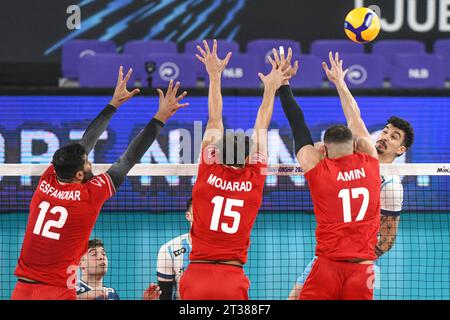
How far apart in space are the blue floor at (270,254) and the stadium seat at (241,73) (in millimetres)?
3330

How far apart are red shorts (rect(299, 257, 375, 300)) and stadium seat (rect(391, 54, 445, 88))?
35.4 ft

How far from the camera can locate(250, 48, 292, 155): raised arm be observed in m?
7.45

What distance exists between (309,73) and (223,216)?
33.4 ft

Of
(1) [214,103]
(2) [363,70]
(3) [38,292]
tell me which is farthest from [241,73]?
(3) [38,292]

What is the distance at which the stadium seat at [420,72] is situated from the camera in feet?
57.2

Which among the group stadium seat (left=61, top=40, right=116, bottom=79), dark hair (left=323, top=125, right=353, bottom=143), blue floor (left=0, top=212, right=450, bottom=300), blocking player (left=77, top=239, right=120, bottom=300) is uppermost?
stadium seat (left=61, top=40, right=116, bottom=79)

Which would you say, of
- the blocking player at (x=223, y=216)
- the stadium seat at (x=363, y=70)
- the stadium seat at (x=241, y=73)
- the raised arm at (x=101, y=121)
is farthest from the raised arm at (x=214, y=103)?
the stadium seat at (x=363, y=70)

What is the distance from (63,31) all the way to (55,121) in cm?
650

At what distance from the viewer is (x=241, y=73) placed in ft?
56.3

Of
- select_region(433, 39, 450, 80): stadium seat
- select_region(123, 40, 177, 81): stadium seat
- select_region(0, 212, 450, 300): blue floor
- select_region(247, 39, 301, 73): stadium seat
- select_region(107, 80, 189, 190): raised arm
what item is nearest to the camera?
select_region(107, 80, 189, 190): raised arm

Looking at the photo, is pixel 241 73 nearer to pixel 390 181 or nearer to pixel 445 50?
pixel 445 50

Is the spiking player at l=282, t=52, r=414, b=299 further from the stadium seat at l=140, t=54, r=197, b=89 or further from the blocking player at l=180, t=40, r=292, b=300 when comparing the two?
the stadium seat at l=140, t=54, r=197, b=89

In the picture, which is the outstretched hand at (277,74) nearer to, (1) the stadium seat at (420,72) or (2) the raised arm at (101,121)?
(2) the raised arm at (101,121)

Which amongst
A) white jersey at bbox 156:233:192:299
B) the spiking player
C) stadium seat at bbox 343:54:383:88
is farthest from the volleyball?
stadium seat at bbox 343:54:383:88
